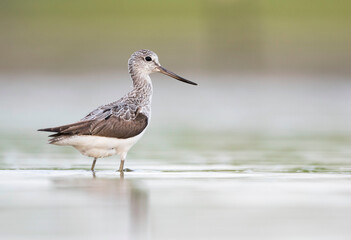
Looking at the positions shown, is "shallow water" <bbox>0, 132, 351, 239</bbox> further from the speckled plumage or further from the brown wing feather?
the brown wing feather

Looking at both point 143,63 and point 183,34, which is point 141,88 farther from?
point 183,34

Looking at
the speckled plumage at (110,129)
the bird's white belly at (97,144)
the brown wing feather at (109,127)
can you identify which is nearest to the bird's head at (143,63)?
the speckled plumage at (110,129)

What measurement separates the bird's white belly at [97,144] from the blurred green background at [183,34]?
18128mm

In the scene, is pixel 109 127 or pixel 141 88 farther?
pixel 141 88

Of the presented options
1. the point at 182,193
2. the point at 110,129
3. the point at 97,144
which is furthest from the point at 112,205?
the point at 110,129

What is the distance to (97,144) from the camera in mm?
10070

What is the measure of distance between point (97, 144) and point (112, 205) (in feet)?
8.99

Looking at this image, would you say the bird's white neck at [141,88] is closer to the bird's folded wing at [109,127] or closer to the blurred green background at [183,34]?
the bird's folded wing at [109,127]

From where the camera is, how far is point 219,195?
25.8 feet

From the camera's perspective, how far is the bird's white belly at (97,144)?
985 centimetres

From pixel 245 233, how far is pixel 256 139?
7.52 m

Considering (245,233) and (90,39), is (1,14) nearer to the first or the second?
(90,39)

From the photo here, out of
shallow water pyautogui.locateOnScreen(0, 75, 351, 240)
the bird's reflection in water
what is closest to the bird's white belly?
shallow water pyautogui.locateOnScreen(0, 75, 351, 240)

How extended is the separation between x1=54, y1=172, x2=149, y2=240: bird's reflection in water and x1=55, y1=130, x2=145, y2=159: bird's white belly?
0.44 metres
